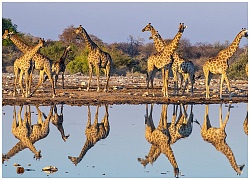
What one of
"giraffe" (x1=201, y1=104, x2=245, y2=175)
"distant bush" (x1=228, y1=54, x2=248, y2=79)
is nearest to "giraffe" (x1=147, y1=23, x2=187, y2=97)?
"giraffe" (x1=201, y1=104, x2=245, y2=175)

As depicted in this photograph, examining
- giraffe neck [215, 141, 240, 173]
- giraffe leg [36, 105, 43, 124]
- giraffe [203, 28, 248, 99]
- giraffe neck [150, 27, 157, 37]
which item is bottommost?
giraffe neck [215, 141, 240, 173]

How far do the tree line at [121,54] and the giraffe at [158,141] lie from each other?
7322 mm

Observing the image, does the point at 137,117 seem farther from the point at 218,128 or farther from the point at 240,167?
the point at 240,167

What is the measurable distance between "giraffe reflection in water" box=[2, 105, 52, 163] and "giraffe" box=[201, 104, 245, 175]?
264 cm

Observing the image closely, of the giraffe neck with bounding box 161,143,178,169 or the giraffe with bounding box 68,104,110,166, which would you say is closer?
the giraffe neck with bounding box 161,143,178,169

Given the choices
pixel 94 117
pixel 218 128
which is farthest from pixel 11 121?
pixel 218 128

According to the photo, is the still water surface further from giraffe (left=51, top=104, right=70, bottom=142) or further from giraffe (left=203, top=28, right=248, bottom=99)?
giraffe (left=203, top=28, right=248, bottom=99)

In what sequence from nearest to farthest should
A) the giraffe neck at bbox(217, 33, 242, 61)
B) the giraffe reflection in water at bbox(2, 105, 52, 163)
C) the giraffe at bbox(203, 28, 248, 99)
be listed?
1. the giraffe reflection in water at bbox(2, 105, 52, 163)
2. the giraffe at bbox(203, 28, 248, 99)
3. the giraffe neck at bbox(217, 33, 242, 61)

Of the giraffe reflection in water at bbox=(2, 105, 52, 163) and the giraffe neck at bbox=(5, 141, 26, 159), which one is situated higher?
the giraffe reflection in water at bbox=(2, 105, 52, 163)

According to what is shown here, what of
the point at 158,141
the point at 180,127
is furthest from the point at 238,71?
the point at 158,141

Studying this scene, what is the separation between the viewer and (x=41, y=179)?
9.12 m

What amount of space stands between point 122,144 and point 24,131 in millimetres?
2045

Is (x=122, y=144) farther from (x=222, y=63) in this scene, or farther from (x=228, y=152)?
(x=222, y=63)

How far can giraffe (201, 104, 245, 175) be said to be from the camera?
10512 millimetres
